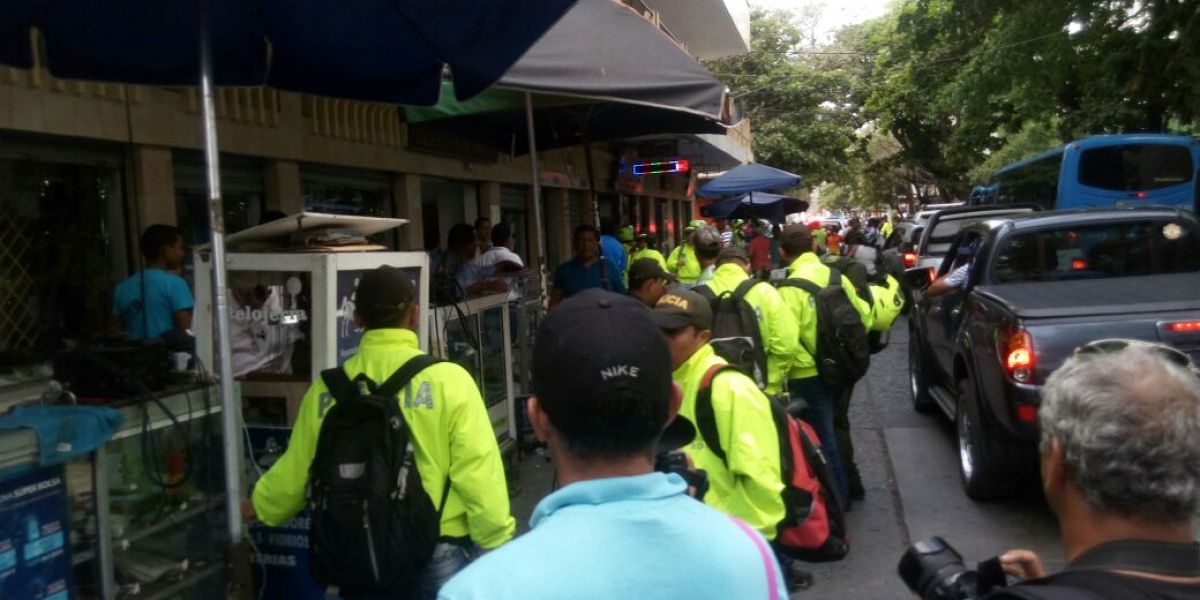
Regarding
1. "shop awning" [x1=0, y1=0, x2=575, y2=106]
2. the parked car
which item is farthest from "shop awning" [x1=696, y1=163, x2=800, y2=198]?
"shop awning" [x1=0, y1=0, x2=575, y2=106]

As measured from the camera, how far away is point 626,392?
166cm

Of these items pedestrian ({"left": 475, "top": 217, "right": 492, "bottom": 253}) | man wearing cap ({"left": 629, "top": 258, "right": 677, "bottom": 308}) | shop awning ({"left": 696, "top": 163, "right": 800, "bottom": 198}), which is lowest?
man wearing cap ({"left": 629, "top": 258, "right": 677, "bottom": 308})

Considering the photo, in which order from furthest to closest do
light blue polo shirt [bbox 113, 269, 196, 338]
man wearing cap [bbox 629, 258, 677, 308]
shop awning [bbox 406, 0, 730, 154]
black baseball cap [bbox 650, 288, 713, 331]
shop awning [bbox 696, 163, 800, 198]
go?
shop awning [bbox 696, 163, 800, 198]
man wearing cap [bbox 629, 258, 677, 308]
light blue polo shirt [bbox 113, 269, 196, 338]
shop awning [bbox 406, 0, 730, 154]
black baseball cap [bbox 650, 288, 713, 331]

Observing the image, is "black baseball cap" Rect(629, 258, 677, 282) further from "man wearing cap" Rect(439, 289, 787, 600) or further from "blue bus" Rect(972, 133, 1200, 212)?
"blue bus" Rect(972, 133, 1200, 212)

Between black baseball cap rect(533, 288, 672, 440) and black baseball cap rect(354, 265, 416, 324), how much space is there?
1852mm

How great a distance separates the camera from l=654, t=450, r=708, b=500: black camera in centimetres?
305

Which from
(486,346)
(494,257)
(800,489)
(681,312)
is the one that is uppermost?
(494,257)

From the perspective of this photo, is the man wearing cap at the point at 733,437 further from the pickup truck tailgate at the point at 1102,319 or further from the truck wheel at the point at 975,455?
the truck wheel at the point at 975,455

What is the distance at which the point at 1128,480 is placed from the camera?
5.57 feet

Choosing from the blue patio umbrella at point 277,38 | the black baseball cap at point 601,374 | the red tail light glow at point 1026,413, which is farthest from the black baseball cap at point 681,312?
the red tail light glow at point 1026,413

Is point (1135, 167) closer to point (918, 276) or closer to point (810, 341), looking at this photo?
point (918, 276)

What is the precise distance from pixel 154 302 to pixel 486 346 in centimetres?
238

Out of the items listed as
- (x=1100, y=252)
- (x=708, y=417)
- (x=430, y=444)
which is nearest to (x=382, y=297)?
(x=430, y=444)

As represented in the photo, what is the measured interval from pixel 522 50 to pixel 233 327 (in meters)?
1.70
